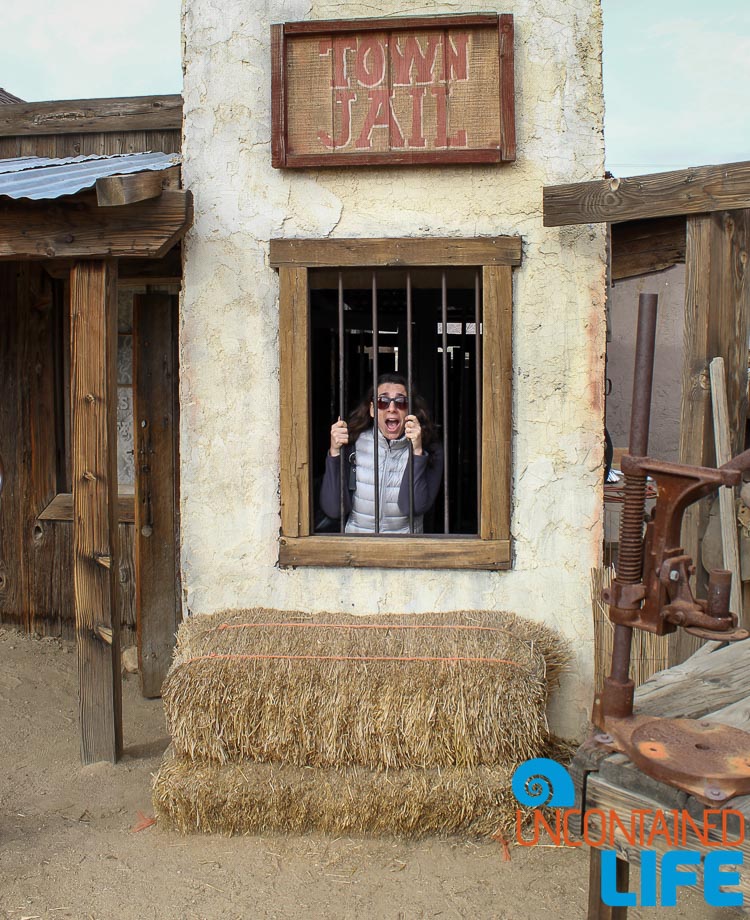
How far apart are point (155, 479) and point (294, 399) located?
57.9 inches

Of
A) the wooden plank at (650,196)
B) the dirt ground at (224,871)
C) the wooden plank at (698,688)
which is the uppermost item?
the wooden plank at (650,196)

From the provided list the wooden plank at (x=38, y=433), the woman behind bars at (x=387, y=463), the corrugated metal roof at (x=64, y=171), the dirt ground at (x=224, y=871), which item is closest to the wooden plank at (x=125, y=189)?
the corrugated metal roof at (x=64, y=171)

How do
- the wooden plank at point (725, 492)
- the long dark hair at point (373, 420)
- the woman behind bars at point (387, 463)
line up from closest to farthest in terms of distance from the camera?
the wooden plank at point (725, 492)
the woman behind bars at point (387, 463)
the long dark hair at point (373, 420)

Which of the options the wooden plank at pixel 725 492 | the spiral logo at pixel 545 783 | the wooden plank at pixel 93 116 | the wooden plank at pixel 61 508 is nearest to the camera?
the spiral logo at pixel 545 783

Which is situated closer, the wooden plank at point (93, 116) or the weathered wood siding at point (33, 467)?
the wooden plank at point (93, 116)

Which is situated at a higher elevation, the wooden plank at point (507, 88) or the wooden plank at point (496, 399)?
the wooden plank at point (507, 88)

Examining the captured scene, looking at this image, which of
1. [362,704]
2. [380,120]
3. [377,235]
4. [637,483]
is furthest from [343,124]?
[637,483]

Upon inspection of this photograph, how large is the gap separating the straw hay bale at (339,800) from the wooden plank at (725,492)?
47.9 inches

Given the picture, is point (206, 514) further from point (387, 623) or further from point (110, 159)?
point (110, 159)

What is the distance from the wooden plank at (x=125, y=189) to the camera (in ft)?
11.4

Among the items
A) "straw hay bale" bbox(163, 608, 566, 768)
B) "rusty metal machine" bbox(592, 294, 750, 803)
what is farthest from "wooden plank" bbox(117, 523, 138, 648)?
"rusty metal machine" bbox(592, 294, 750, 803)

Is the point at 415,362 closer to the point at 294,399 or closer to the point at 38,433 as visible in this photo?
the point at 294,399

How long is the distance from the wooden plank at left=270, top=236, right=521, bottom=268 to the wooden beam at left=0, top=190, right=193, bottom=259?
556 millimetres

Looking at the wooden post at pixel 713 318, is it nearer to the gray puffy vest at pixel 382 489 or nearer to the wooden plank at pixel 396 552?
the wooden plank at pixel 396 552
